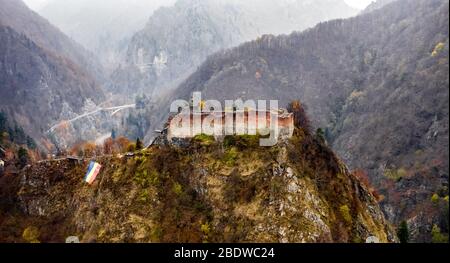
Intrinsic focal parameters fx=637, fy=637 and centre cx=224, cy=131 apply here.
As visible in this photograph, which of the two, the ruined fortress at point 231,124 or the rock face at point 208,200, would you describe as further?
the ruined fortress at point 231,124

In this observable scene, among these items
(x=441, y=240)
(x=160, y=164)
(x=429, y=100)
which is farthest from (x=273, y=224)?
(x=429, y=100)

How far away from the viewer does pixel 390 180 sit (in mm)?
146250

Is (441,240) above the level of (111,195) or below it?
above

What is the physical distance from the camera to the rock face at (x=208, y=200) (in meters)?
55.5

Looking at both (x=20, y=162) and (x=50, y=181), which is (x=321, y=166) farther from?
(x=20, y=162)

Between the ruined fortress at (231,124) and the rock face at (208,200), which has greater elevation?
the ruined fortress at (231,124)

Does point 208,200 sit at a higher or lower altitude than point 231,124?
lower

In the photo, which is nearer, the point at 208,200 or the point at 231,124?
the point at 208,200

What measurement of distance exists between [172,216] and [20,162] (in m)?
30.2

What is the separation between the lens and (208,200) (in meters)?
59.4

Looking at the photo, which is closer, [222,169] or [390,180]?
[222,169]

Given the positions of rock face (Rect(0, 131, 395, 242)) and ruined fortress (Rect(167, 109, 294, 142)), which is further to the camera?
ruined fortress (Rect(167, 109, 294, 142))

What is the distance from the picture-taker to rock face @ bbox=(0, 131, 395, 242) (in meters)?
55.5

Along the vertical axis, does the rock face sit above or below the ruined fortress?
below
